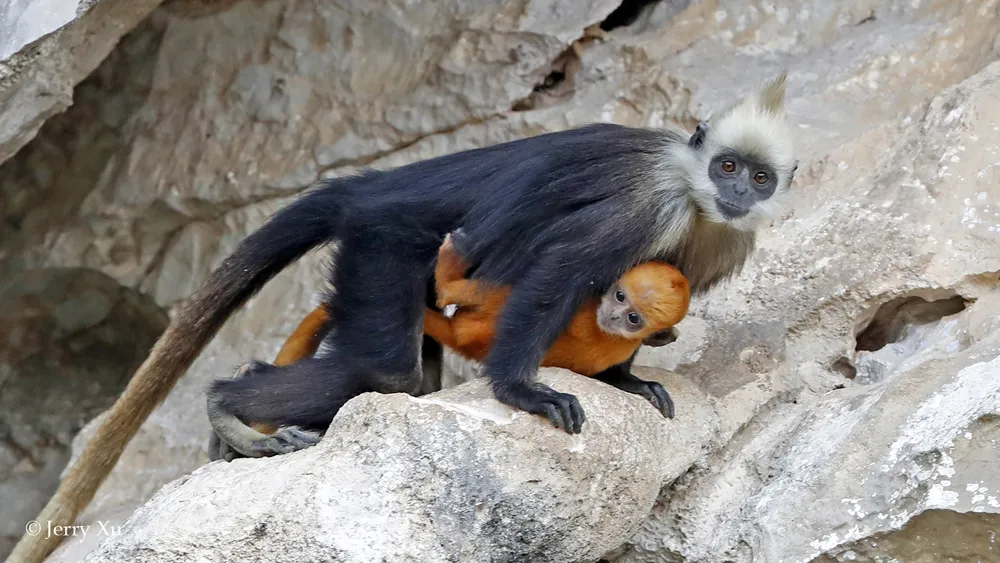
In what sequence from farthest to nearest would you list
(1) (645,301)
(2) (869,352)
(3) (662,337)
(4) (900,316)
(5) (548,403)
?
1. (4) (900,316)
2. (2) (869,352)
3. (3) (662,337)
4. (1) (645,301)
5. (5) (548,403)

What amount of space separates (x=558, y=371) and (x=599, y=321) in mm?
270

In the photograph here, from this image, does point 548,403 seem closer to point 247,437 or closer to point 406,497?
point 406,497

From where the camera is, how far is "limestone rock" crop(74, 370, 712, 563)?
337 cm

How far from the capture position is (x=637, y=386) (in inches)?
175

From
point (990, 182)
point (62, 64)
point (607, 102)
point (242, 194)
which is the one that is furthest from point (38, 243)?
point (990, 182)

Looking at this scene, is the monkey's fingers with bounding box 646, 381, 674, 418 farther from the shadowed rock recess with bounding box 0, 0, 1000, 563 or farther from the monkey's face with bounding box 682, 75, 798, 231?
the monkey's face with bounding box 682, 75, 798, 231

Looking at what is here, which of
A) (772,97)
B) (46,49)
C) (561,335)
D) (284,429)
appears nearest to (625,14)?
(772,97)

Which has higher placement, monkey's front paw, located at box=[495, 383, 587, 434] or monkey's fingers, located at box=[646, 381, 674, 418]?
monkey's front paw, located at box=[495, 383, 587, 434]

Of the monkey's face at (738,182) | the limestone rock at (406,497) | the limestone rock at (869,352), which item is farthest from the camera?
the monkey's face at (738,182)

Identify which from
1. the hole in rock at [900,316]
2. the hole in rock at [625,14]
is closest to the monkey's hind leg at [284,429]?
the hole in rock at [900,316]

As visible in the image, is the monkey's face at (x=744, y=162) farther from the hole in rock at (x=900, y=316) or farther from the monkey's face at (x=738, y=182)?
the hole in rock at (x=900, y=316)

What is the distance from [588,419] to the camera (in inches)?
151

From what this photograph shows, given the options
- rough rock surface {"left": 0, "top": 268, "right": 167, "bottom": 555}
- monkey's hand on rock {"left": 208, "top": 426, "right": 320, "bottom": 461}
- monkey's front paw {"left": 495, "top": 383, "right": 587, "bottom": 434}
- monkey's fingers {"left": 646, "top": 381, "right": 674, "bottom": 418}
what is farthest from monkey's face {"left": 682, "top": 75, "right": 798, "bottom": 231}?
rough rock surface {"left": 0, "top": 268, "right": 167, "bottom": 555}

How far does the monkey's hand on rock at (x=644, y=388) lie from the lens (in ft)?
14.1
